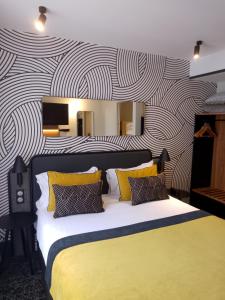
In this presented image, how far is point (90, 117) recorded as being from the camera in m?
2.79

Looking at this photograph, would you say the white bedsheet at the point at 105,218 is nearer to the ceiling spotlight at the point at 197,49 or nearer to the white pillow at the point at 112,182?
the white pillow at the point at 112,182

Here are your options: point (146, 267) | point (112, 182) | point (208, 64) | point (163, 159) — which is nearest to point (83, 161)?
point (112, 182)

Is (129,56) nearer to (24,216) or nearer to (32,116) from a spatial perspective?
(32,116)

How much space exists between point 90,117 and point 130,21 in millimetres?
1132

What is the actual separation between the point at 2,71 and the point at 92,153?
131 centimetres

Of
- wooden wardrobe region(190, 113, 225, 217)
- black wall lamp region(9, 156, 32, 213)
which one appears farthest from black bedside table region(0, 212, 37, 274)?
wooden wardrobe region(190, 113, 225, 217)

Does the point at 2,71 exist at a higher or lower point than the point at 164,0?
lower

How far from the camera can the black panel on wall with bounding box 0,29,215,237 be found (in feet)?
7.91

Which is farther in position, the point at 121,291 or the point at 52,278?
the point at 52,278

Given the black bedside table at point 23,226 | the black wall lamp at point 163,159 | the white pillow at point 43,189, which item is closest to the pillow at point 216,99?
the black wall lamp at point 163,159

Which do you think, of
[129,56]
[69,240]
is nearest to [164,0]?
[129,56]

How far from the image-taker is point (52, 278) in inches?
60.6

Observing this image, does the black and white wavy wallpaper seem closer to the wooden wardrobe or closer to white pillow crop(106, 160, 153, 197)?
the wooden wardrobe

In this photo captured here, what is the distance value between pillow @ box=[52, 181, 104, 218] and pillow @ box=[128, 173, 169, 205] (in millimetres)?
405
